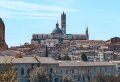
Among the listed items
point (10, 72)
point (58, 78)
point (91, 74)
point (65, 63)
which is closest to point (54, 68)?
point (58, 78)

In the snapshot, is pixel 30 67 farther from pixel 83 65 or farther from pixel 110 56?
pixel 110 56

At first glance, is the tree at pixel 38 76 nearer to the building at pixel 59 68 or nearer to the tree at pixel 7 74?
the building at pixel 59 68

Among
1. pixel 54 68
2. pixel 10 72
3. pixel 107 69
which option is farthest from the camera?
pixel 107 69

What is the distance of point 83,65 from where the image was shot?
8762 centimetres

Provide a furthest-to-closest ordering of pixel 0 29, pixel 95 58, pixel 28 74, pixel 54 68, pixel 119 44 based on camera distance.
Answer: pixel 119 44 < pixel 95 58 < pixel 54 68 < pixel 28 74 < pixel 0 29

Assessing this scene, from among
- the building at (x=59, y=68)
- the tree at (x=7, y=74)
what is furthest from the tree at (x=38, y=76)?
the tree at (x=7, y=74)

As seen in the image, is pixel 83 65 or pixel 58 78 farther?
pixel 83 65

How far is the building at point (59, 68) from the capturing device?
230 ft

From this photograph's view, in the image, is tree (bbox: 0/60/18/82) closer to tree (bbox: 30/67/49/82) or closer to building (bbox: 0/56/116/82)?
building (bbox: 0/56/116/82)

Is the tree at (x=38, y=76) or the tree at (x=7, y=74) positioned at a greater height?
the tree at (x=7, y=74)

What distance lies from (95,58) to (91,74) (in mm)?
54556

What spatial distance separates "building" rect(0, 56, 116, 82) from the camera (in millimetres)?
70188

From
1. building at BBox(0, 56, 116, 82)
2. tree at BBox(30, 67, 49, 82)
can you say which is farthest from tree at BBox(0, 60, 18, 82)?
tree at BBox(30, 67, 49, 82)

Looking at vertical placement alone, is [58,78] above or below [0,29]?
below
